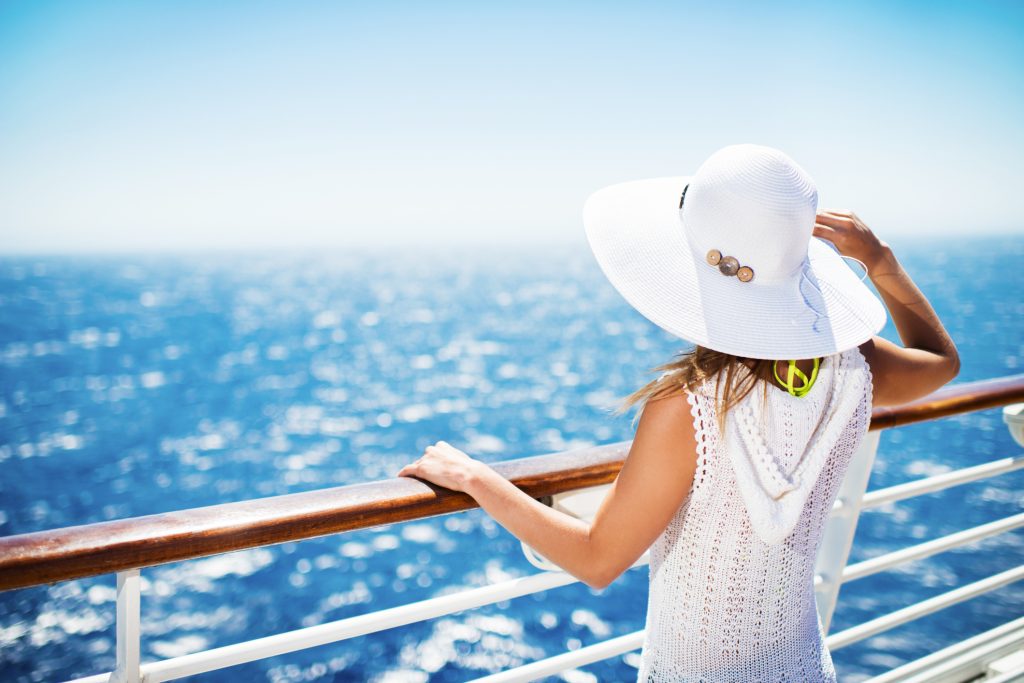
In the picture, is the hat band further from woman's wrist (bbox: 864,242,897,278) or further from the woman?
woman's wrist (bbox: 864,242,897,278)

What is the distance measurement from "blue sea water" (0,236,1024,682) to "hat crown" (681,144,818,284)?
17 centimetres

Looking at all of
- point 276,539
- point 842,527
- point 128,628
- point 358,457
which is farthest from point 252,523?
point 358,457

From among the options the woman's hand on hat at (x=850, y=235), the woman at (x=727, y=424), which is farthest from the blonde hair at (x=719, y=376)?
the woman's hand on hat at (x=850, y=235)

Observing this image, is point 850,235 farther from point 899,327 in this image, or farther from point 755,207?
point 755,207

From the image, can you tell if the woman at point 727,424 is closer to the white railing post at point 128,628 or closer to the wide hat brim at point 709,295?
the wide hat brim at point 709,295

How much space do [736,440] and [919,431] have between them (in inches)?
834

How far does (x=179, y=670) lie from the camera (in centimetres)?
84

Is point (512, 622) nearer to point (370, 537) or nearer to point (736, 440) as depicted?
A: point (370, 537)

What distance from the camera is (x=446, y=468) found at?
873 mm

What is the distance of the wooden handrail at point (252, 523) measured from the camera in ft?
2.29

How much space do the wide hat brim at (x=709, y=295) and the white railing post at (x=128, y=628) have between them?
0.69m

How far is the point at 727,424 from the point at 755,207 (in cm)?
23

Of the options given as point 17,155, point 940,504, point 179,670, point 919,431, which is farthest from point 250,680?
point 17,155

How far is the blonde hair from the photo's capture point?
689mm
